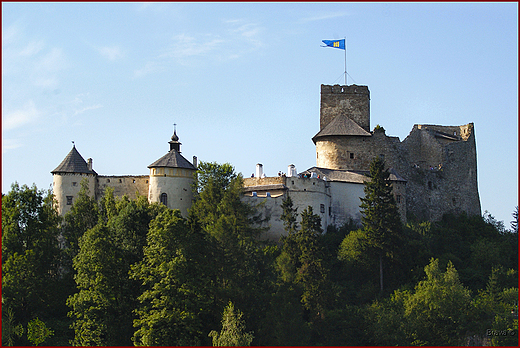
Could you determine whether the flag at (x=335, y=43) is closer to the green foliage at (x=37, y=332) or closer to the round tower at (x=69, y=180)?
the round tower at (x=69, y=180)

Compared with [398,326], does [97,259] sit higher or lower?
higher

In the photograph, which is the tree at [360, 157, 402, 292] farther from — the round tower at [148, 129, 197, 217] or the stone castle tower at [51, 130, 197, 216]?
the stone castle tower at [51, 130, 197, 216]

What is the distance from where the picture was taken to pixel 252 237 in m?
53.8

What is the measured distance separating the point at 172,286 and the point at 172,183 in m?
13.2

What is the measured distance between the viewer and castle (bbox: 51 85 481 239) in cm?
5819

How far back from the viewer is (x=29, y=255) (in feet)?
163

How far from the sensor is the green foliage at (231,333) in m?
44.2

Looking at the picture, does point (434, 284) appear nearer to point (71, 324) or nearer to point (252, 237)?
point (252, 237)

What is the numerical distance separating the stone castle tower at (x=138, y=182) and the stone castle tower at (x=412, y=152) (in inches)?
541

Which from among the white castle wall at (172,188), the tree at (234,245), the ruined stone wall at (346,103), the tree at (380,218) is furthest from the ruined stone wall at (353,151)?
the white castle wall at (172,188)

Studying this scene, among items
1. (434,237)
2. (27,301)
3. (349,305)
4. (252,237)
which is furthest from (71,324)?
(434,237)

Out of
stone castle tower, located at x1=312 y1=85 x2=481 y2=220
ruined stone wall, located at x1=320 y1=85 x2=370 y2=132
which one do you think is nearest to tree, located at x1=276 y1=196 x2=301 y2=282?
stone castle tower, located at x1=312 y1=85 x2=481 y2=220

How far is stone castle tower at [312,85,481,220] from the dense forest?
10.1 metres

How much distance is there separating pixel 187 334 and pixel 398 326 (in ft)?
40.6
